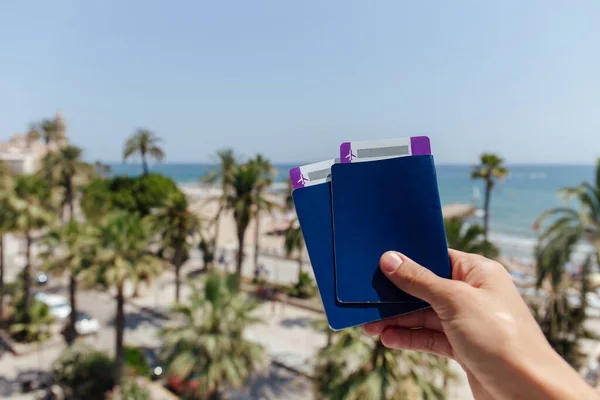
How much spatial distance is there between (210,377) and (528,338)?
26.4 ft

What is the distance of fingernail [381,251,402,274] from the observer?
144 centimetres

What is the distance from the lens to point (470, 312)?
143cm

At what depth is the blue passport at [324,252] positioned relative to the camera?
1461mm

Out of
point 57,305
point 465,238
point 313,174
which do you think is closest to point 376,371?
point 465,238

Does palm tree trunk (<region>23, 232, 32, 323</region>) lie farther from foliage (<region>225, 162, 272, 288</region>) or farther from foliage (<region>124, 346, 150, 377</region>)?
foliage (<region>225, 162, 272, 288</region>)

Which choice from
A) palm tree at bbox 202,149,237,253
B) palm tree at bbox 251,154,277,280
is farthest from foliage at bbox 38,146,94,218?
palm tree at bbox 251,154,277,280

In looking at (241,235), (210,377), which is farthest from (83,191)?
(210,377)

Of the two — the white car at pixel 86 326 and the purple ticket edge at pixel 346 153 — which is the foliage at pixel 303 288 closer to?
the white car at pixel 86 326

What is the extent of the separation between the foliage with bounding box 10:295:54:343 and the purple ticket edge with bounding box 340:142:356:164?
17.0 m

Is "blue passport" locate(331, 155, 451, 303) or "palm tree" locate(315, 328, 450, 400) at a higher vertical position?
"blue passport" locate(331, 155, 451, 303)

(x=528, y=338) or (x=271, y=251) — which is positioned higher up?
(x=528, y=338)

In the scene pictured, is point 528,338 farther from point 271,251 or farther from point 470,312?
point 271,251

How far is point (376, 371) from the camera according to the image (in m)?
5.97

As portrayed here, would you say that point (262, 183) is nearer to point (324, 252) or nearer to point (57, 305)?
point (57, 305)
